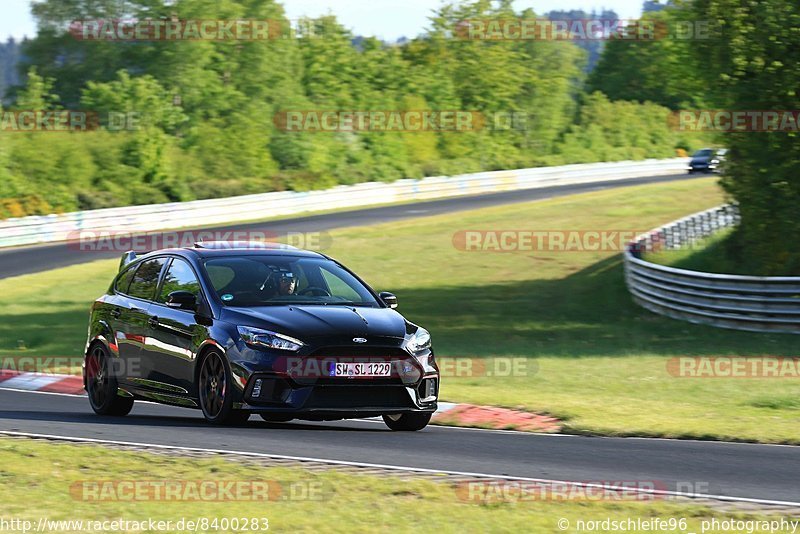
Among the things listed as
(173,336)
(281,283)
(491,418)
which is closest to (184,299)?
(173,336)

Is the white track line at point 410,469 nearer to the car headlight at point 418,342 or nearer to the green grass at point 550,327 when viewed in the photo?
the car headlight at point 418,342

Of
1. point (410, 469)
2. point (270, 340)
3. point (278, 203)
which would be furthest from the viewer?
point (278, 203)

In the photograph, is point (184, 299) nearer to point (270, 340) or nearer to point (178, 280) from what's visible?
point (178, 280)

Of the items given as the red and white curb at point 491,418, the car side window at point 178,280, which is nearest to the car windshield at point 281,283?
the car side window at point 178,280

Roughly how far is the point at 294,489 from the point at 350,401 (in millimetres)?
2443

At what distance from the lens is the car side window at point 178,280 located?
1121cm

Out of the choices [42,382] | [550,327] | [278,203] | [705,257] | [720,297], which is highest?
[42,382]

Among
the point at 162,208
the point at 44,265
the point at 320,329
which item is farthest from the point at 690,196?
the point at 320,329

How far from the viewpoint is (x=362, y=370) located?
1020cm

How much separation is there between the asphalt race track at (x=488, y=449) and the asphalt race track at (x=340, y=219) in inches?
782

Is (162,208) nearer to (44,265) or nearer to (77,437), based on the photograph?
(44,265)

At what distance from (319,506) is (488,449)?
2.83m

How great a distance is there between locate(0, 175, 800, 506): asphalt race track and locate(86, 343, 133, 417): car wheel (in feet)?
0.44

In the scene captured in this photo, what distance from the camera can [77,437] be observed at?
10.1 m
